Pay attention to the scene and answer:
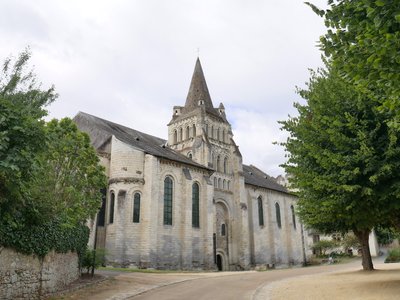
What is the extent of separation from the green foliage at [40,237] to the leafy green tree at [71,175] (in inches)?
24.5

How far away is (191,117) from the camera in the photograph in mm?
44250

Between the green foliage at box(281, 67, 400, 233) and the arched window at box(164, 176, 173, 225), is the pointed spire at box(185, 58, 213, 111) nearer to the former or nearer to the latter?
the arched window at box(164, 176, 173, 225)

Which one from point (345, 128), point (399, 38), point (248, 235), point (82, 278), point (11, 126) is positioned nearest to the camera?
point (399, 38)

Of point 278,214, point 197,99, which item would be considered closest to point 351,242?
point 278,214

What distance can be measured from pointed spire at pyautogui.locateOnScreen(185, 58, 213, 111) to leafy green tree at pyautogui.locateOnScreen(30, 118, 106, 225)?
27.8m

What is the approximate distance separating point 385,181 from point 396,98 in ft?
20.1

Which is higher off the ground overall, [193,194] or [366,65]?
[193,194]

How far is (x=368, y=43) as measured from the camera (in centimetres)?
708

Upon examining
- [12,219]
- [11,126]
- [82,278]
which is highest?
[11,126]

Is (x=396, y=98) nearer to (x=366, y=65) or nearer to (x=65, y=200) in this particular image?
(x=366, y=65)

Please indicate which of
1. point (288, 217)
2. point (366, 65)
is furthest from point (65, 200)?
point (288, 217)

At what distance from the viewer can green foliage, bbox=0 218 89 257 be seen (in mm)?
11806

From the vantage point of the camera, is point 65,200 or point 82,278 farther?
point 82,278

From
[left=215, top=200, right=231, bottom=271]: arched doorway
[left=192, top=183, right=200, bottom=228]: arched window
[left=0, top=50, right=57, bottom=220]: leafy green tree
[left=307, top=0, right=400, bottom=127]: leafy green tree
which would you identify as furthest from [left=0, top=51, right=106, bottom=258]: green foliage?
[left=215, top=200, right=231, bottom=271]: arched doorway
